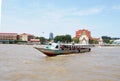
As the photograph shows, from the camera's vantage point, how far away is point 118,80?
1722cm

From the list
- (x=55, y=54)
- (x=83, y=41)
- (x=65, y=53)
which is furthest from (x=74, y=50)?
(x=83, y=41)

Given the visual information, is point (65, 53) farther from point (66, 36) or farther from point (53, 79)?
point (66, 36)

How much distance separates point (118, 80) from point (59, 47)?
1006 inches

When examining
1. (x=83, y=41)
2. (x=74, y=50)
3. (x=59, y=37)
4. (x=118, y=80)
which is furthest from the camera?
(x=83, y=41)

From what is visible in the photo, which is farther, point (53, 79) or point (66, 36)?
point (66, 36)

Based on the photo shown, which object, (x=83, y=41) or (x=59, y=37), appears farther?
(x=83, y=41)

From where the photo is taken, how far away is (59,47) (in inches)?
1670

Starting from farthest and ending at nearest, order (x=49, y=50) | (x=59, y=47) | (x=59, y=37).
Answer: (x=59, y=37), (x=59, y=47), (x=49, y=50)

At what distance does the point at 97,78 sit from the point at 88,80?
1.17 metres

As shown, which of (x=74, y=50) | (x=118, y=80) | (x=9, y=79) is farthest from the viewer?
(x=74, y=50)

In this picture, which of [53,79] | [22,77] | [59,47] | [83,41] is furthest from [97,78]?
[83,41]

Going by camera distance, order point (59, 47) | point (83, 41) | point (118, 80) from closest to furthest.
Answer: point (118, 80) < point (59, 47) < point (83, 41)

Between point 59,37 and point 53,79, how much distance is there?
497 ft

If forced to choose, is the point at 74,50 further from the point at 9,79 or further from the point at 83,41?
the point at 83,41
